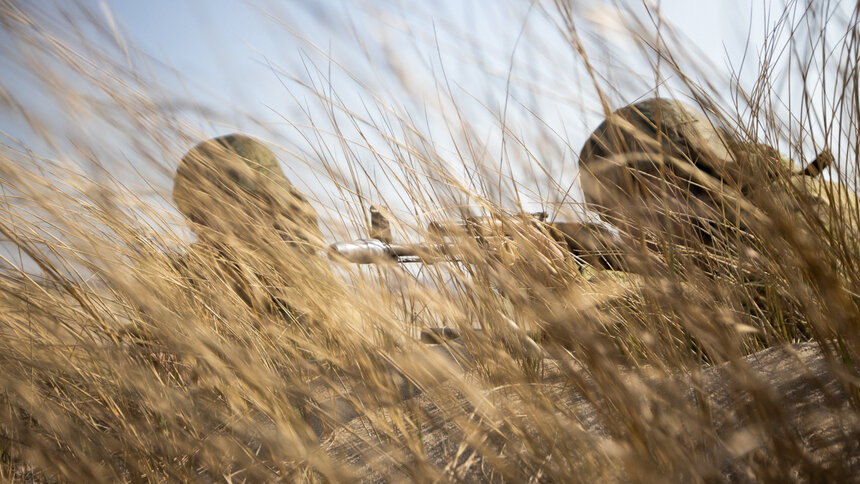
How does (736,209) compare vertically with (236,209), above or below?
above

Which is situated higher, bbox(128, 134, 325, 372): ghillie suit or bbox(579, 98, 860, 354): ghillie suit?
bbox(579, 98, 860, 354): ghillie suit

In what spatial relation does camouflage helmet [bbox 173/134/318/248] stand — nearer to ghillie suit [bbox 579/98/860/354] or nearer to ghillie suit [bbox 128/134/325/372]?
ghillie suit [bbox 128/134/325/372]

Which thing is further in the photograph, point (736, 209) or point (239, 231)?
point (239, 231)

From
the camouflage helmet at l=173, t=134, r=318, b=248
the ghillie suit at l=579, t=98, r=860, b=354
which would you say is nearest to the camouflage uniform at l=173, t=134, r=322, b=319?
the camouflage helmet at l=173, t=134, r=318, b=248

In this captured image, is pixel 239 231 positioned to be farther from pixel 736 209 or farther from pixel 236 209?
pixel 736 209

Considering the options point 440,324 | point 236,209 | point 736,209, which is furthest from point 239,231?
point 736,209

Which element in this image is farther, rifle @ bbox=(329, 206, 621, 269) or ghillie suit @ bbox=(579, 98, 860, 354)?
rifle @ bbox=(329, 206, 621, 269)

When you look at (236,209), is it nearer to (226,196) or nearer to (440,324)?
(226,196)

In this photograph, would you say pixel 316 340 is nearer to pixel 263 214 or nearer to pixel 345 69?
pixel 263 214

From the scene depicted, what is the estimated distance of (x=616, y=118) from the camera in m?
0.74

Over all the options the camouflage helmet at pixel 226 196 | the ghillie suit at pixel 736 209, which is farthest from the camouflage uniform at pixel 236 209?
the ghillie suit at pixel 736 209

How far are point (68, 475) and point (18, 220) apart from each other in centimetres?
51

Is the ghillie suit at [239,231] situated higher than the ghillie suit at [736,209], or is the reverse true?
the ghillie suit at [736,209]

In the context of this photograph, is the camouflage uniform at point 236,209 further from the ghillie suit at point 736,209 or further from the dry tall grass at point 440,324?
the ghillie suit at point 736,209
